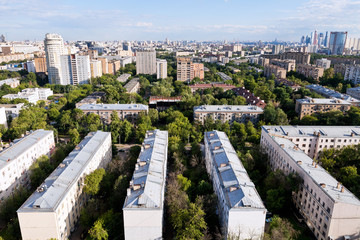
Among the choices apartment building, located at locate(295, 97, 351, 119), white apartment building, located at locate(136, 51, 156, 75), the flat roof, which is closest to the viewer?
the flat roof

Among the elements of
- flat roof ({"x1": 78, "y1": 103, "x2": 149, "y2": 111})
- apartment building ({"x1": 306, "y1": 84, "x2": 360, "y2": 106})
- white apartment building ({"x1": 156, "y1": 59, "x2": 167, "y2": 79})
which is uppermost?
white apartment building ({"x1": 156, "y1": 59, "x2": 167, "y2": 79})

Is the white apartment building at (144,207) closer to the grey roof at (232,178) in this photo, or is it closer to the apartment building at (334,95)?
the grey roof at (232,178)

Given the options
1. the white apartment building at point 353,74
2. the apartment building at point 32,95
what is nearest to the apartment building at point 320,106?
the white apartment building at point 353,74

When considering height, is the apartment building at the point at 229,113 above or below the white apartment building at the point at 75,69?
below

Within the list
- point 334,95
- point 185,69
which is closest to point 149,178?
point 334,95

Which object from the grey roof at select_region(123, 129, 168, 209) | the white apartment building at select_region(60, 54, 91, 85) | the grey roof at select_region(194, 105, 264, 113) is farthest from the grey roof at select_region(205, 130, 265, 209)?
the white apartment building at select_region(60, 54, 91, 85)

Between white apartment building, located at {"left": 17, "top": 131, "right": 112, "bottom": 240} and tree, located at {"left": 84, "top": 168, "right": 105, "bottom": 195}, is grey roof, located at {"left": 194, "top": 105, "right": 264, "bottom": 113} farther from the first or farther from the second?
tree, located at {"left": 84, "top": 168, "right": 105, "bottom": 195}
